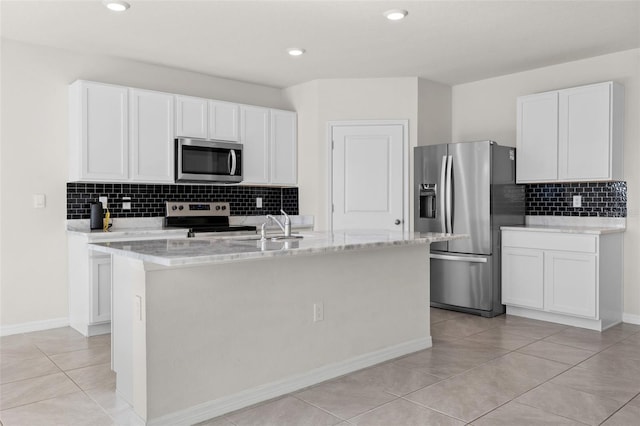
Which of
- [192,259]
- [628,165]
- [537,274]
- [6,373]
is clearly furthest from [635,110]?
[6,373]

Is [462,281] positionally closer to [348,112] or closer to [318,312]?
[348,112]

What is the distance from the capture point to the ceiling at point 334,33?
3.67 metres

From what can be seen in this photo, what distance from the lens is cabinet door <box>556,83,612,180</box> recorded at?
15.1ft

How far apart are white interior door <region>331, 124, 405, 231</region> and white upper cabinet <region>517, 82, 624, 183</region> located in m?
1.30

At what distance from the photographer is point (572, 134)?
4801mm

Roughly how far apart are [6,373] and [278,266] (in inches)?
79.6

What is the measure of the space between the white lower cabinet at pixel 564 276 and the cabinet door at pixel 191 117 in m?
3.22

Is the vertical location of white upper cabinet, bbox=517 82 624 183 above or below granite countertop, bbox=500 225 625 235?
above

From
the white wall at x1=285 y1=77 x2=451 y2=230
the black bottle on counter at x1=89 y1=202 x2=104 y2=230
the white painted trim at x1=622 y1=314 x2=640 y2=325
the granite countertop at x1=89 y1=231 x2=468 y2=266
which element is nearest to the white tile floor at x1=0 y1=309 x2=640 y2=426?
the white painted trim at x1=622 y1=314 x2=640 y2=325

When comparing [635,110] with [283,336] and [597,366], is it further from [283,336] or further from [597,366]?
[283,336]

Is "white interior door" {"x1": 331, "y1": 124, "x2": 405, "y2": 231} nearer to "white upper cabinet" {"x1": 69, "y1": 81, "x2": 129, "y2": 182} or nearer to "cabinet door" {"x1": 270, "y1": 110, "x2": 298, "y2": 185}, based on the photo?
"cabinet door" {"x1": 270, "y1": 110, "x2": 298, "y2": 185}

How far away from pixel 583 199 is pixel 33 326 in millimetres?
5281

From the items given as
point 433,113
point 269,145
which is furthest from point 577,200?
point 269,145

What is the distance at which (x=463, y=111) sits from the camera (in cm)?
607
